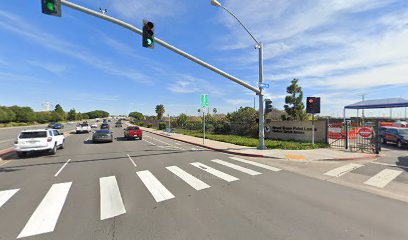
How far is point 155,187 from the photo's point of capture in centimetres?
746

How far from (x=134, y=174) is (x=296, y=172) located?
263 inches

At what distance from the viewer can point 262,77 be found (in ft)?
54.9

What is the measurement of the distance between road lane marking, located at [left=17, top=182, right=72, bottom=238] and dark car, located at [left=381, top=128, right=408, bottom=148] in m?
22.2

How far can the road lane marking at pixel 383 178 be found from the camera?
8234mm

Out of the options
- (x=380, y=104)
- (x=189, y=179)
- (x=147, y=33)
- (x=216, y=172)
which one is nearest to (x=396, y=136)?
(x=216, y=172)

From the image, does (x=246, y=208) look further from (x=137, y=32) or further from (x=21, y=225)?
(x=137, y=32)

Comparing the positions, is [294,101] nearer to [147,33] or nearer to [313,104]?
[313,104]

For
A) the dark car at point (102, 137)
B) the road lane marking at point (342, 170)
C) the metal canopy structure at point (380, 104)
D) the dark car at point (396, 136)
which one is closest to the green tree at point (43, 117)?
the dark car at point (102, 137)

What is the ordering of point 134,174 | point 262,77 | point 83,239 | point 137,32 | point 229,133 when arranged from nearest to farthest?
A: point 83,239 → point 134,174 → point 137,32 → point 262,77 → point 229,133

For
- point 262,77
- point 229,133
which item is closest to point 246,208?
point 262,77

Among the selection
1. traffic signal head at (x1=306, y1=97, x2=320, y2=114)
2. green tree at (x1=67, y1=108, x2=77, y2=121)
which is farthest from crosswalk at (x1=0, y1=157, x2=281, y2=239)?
green tree at (x1=67, y1=108, x2=77, y2=121)

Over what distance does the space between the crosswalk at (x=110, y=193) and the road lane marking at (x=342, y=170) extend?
2.29 m

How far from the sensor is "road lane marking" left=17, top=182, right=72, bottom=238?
454cm

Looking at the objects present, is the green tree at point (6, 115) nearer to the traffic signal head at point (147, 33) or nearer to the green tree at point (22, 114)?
the green tree at point (22, 114)
